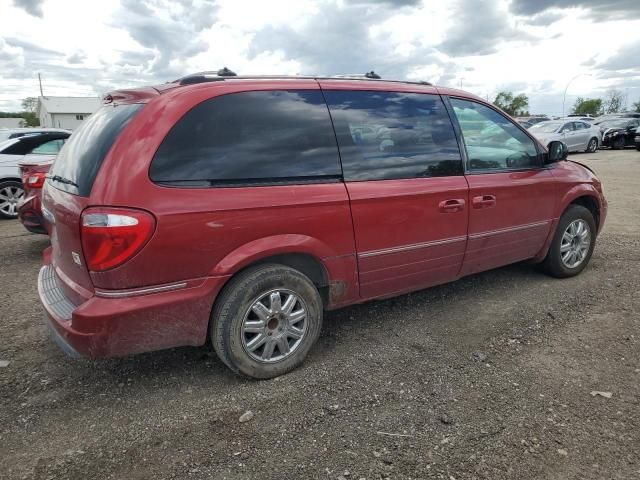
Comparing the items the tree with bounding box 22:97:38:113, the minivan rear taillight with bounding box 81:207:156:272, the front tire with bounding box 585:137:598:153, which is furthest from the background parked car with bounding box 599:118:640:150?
the tree with bounding box 22:97:38:113

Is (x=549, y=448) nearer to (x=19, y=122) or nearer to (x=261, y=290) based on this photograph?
(x=261, y=290)

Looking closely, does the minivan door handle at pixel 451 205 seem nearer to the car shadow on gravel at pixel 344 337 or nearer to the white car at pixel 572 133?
the car shadow on gravel at pixel 344 337

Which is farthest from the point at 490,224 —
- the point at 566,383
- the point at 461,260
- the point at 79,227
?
the point at 79,227

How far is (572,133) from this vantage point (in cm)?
1973

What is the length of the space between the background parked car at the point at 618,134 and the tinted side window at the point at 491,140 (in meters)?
22.3

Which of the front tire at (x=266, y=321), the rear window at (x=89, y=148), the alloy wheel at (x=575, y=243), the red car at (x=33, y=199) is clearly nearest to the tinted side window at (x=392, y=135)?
the front tire at (x=266, y=321)

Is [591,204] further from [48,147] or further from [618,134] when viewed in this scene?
[618,134]

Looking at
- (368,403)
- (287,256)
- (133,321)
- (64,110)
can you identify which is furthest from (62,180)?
(64,110)

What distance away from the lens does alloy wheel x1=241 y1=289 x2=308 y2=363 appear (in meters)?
2.88

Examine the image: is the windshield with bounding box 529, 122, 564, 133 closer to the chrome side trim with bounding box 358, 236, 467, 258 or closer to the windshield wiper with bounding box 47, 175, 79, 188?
the chrome side trim with bounding box 358, 236, 467, 258

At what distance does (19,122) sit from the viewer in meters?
58.1

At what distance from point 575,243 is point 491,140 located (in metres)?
1.55

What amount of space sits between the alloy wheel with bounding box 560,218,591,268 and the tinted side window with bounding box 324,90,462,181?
170cm

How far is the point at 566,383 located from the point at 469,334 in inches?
30.8
